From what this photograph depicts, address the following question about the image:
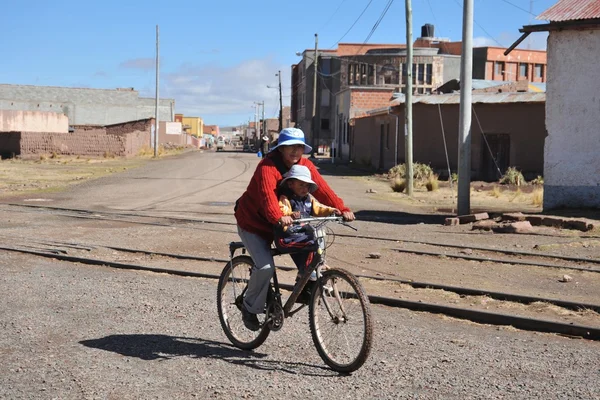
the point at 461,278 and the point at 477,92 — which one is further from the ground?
the point at 477,92

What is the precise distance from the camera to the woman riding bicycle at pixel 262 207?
6.14 meters

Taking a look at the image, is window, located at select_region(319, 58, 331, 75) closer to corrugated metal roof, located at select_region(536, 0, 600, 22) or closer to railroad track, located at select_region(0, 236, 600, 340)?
corrugated metal roof, located at select_region(536, 0, 600, 22)

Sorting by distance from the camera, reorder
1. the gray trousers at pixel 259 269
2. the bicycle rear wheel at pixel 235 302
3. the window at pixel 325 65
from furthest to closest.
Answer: the window at pixel 325 65 < the bicycle rear wheel at pixel 235 302 < the gray trousers at pixel 259 269

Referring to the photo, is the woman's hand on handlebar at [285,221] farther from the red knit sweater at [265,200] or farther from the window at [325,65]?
the window at [325,65]

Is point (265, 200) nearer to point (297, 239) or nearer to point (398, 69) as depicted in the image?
point (297, 239)

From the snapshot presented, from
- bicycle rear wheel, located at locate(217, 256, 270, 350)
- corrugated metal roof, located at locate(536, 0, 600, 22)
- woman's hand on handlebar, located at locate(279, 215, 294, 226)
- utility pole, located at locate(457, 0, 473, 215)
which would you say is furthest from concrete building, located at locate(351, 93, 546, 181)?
woman's hand on handlebar, located at locate(279, 215, 294, 226)

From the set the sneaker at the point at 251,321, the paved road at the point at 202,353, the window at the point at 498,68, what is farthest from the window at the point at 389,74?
the sneaker at the point at 251,321

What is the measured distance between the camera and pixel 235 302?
22.6ft

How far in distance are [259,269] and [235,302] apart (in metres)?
0.67

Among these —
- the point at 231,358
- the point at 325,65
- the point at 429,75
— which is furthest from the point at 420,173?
the point at 325,65

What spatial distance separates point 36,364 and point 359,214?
13687 mm

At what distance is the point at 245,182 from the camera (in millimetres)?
30578

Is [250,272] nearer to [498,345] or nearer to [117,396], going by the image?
[117,396]

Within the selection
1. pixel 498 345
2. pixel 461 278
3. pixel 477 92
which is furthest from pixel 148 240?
pixel 477 92
